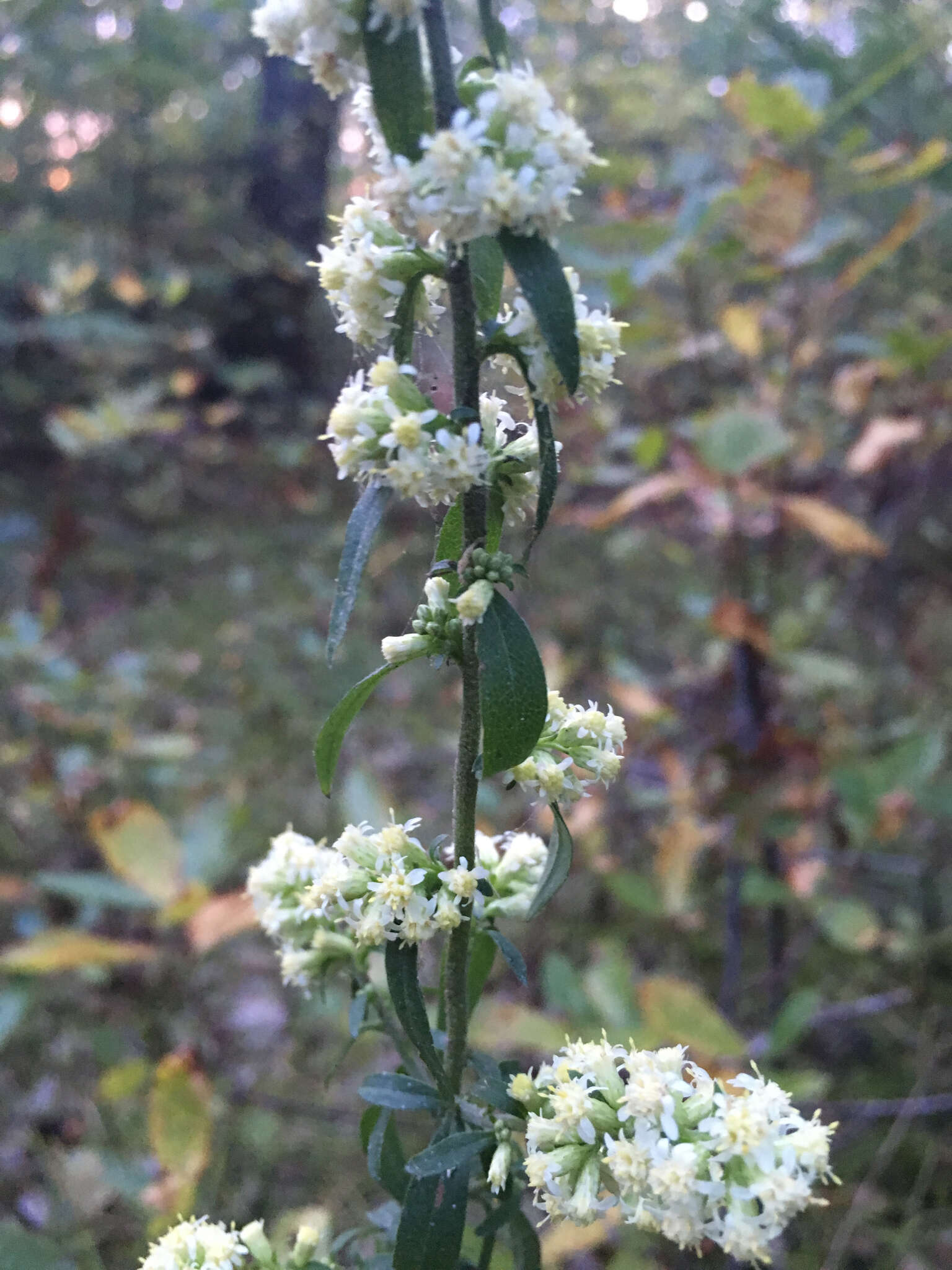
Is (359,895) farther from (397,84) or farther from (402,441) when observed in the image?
(397,84)

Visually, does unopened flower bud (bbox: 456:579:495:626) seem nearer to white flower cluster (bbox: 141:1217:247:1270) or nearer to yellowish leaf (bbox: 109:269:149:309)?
white flower cluster (bbox: 141:1217:247:1270)

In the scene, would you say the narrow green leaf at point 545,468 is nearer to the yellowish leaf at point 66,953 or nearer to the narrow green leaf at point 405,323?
the narrow green leaf at point 405,323

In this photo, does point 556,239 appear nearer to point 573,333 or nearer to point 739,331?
point 573,333

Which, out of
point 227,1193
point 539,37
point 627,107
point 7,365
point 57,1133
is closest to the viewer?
point 227,1193

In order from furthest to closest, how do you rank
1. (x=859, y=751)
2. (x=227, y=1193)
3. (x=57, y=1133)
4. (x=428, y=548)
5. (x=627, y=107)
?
(x=428, y=548)
(x=627, y=107)
(x=859, y=751)
(x=57, y=1133)
(x=227, y=1193)

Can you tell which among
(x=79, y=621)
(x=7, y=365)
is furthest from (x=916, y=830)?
(x=7, y=365)

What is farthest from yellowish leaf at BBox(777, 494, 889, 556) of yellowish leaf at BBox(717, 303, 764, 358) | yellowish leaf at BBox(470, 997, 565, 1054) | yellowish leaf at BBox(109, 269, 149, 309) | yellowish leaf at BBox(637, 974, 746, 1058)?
yellowish leaf at BBox(109, 269, 149, 309)

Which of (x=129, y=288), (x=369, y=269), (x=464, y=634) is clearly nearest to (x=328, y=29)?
(x=369, y=269)

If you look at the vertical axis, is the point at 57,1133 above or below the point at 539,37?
below
